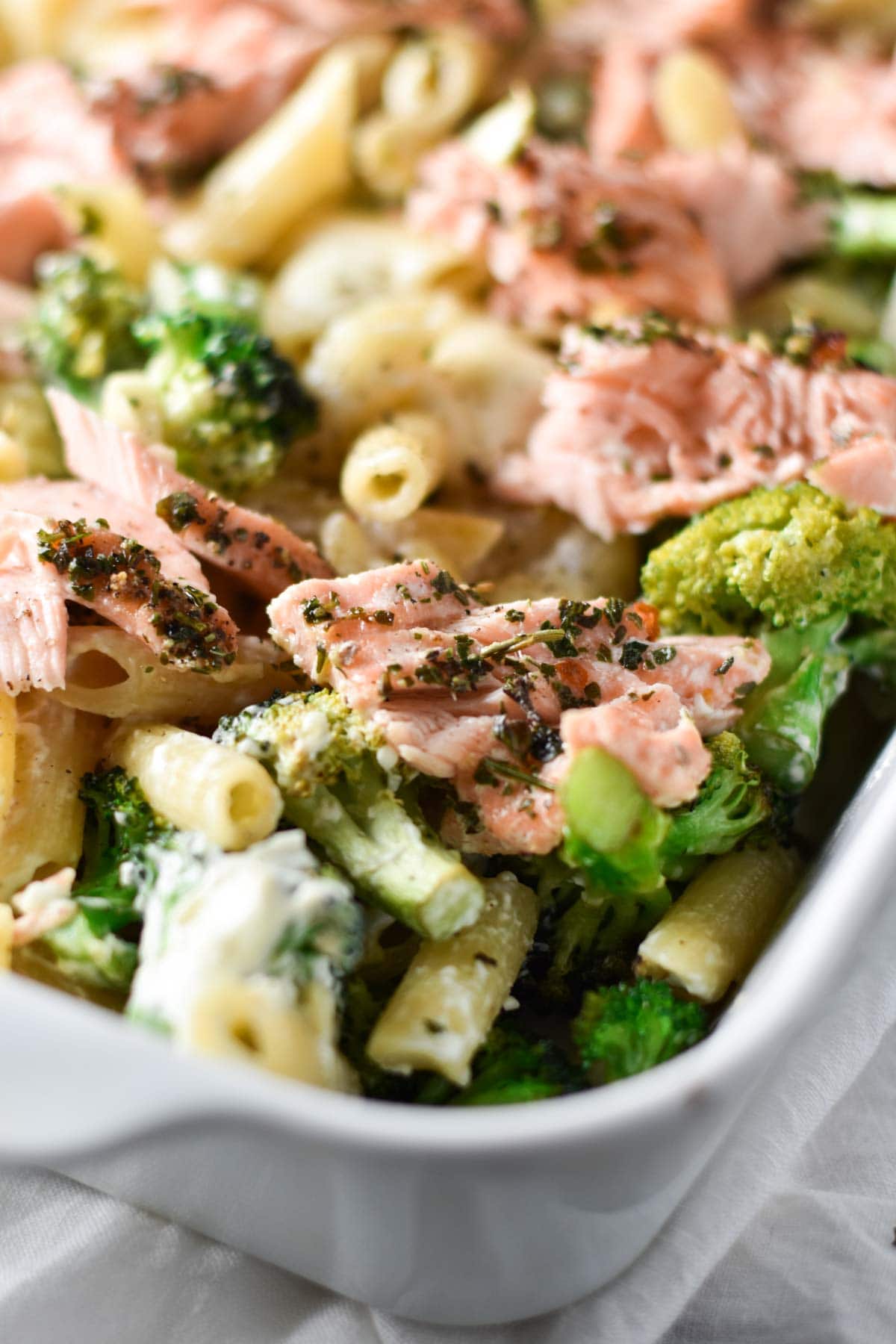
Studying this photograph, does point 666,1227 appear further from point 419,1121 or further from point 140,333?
point 140,333

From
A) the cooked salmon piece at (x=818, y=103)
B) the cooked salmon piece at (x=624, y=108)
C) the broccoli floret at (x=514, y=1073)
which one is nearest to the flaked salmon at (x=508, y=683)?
the broccoli floret at (x=514, y=1073)

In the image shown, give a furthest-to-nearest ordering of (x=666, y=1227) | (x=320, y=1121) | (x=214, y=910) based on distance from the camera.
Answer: (x=666, y=1227), (x=214, y=910), (x=320, y=1121)

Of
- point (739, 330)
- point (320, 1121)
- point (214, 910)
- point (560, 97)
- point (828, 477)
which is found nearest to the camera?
point (320, 1121)

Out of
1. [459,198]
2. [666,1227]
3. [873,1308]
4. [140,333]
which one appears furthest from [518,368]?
[873,1308]

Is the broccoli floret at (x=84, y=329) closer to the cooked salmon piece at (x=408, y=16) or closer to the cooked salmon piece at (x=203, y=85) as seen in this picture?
the cooked salmon piece at (x=203, y=85)

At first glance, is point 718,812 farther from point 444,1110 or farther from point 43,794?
point 43,794
